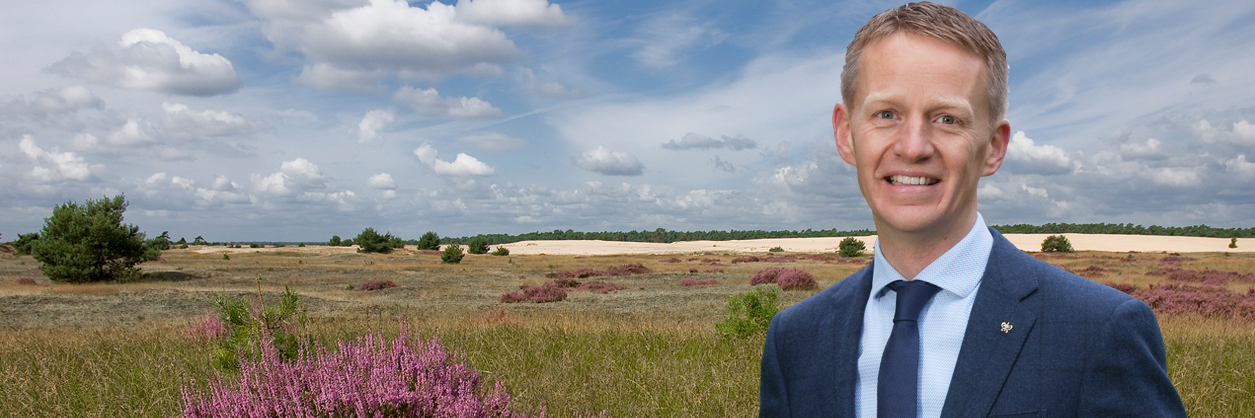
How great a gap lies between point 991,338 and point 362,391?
278cm

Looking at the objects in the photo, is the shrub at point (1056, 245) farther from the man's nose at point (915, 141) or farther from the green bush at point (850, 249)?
the man's nose at point (915, 141)

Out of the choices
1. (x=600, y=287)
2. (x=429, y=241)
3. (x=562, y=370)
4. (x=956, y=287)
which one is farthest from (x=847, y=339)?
(x=429, y=241)

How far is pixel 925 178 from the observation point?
1.36 metres

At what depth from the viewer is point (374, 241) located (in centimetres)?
6788

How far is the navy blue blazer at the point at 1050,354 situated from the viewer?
1229mm

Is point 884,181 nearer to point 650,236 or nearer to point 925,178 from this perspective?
point 925,178

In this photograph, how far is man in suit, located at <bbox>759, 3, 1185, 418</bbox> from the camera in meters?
1.26

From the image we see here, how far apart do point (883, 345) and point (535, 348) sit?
22.9 ft

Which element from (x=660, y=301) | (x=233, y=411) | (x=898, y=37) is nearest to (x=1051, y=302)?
(x=898, y=37)

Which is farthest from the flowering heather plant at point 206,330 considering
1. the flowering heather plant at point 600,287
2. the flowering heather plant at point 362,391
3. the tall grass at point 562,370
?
the flowering heather plant at point 600,287

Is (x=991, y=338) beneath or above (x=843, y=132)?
beneath

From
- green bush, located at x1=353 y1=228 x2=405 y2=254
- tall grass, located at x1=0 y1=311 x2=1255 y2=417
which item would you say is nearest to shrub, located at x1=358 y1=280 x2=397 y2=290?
tall grass, located at x1=0 y1=311 x2=1255 y2=417

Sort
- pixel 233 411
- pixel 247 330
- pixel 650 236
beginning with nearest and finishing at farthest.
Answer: pixel 233 411 < pixel 247 330 < pixel 650 236

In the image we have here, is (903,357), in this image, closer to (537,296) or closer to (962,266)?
(962,266)
